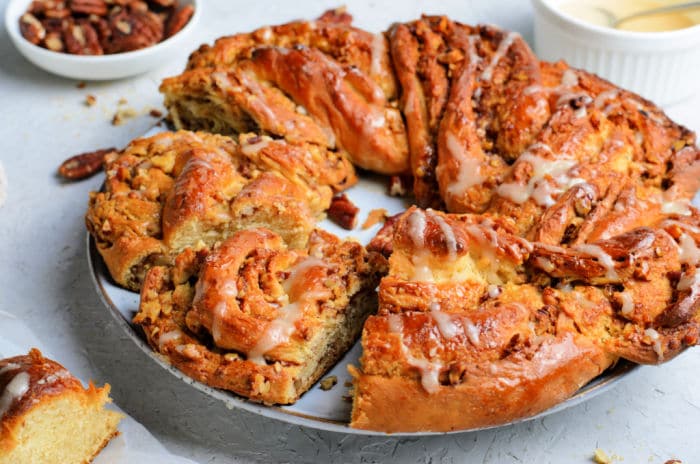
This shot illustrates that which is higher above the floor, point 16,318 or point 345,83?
point 345,83

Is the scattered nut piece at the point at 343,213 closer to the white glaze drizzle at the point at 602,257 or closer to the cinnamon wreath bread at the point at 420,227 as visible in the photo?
the cinnamon wreath bread at the point at 420,227

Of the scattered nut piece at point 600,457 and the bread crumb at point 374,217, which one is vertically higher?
the bread crumb at point 374,217

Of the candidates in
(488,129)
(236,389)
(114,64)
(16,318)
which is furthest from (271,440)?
(114,64)

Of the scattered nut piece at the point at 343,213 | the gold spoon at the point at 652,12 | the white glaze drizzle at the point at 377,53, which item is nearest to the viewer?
Answer: the scattered nut piece at the point at 343,213

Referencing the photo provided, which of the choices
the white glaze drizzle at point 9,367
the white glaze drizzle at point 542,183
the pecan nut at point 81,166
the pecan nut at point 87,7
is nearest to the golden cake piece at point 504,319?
the white glaze drizzle at point 542,183

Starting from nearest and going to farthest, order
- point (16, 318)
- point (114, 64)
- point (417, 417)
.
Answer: point (417, 417), point (16, 318), point (114, 64)

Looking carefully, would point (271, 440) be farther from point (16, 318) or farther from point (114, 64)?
point (114, 64)
